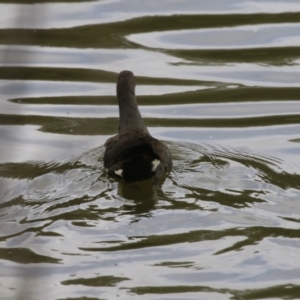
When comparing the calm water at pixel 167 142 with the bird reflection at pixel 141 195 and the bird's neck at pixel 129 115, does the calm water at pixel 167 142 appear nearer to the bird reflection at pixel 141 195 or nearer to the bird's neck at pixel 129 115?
the bird reflection at pixel 141 195

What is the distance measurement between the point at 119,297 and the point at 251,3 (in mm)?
→ 7263

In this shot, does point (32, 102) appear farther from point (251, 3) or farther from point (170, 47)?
point (251, 3)

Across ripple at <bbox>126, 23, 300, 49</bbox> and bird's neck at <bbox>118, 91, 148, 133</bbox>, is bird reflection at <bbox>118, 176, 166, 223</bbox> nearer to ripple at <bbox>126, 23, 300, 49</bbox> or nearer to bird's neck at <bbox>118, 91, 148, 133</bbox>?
bird's neck at <bbox>118, 91, 148, 133</bbox>

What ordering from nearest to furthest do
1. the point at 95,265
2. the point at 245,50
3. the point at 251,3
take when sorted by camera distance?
the point at 95,265 < the point at 245,50 < the point at 251,3

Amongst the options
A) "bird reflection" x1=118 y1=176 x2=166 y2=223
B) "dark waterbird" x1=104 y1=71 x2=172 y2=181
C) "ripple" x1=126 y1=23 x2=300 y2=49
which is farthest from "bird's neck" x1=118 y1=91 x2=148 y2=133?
"ripple" x1=126 y1=23 x2=300 y2=49

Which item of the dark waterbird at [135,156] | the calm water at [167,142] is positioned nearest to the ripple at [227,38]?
the calm water at [167,142]

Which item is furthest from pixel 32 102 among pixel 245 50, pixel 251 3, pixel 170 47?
pixel 251 3

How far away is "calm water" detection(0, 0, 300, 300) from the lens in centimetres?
473

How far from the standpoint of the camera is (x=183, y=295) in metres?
4.53

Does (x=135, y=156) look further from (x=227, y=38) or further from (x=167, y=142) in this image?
(x=227, y=38)

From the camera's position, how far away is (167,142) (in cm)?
767

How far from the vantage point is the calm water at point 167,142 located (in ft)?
15.5

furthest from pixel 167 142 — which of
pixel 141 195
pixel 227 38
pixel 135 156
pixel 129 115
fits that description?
pixel 227 38

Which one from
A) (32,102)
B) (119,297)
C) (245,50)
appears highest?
(245,50)
